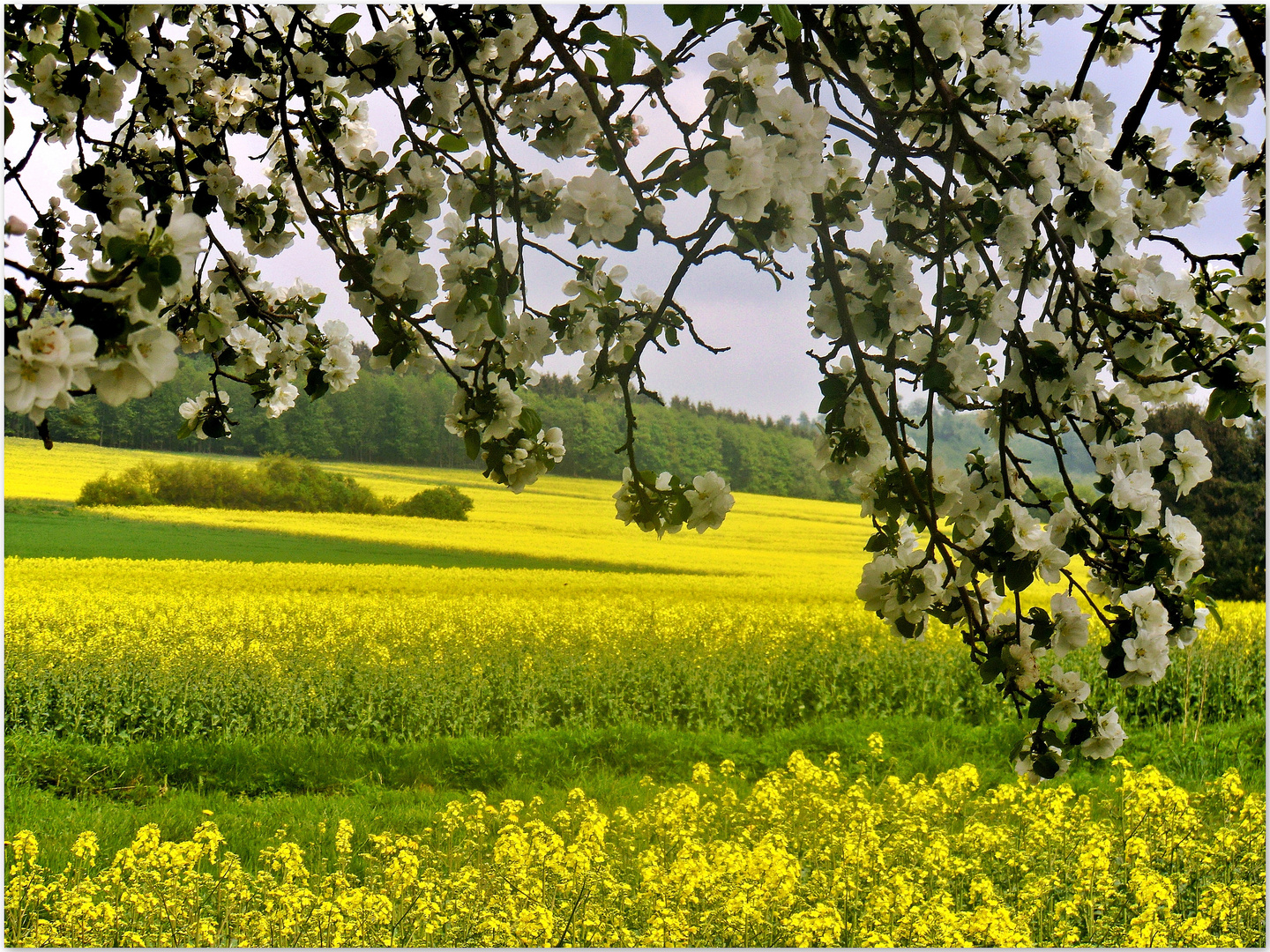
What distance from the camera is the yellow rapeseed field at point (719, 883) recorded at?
2379mm

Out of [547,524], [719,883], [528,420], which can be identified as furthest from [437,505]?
[528,420]

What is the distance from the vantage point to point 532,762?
15.5ft

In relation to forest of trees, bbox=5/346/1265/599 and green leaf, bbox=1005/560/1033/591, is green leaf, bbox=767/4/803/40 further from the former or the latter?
forest of trees, bbox=5/346/1265/599

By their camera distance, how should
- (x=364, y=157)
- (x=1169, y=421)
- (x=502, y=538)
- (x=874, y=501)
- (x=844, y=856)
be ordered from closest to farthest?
(x=874, y=501)
(x=364, y=157)
(x=844, y=856)
(x=502, y=538)
(x=1169, y=421)

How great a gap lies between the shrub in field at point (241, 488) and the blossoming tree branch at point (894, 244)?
29.9 feet

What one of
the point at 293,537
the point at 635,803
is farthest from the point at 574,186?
the point at 293,537

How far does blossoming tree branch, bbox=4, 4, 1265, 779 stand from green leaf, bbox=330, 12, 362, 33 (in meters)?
0.01

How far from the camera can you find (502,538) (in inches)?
456

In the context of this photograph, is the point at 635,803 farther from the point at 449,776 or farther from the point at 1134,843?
the point at 1134,843

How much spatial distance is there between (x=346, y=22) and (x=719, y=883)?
242 centimetres

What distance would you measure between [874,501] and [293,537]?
1008 cm

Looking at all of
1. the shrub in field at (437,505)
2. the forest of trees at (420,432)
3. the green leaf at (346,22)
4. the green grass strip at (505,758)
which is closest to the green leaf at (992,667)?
the green leaf at (346,22)

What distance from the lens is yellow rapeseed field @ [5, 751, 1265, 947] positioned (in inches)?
93.7

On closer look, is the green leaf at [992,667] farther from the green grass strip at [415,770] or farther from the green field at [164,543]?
the green field at [164,543]
